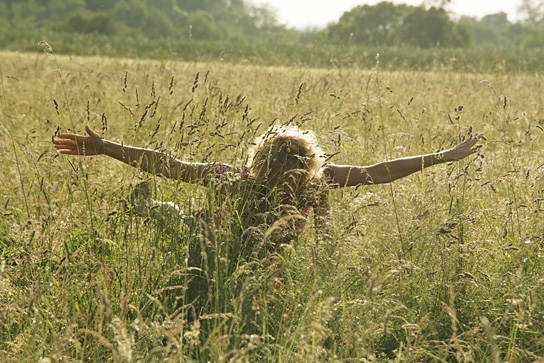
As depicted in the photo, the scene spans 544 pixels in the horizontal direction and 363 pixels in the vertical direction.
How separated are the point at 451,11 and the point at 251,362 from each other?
60071 mm

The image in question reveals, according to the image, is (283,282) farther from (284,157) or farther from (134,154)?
(134,154)

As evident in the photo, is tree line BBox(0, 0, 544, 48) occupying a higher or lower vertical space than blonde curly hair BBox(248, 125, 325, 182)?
higher

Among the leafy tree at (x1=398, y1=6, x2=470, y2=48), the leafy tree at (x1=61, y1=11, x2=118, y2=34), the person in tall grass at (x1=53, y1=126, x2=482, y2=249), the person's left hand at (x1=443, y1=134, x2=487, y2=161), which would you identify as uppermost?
the leafy tree at (x1=398, y1=6, x2=470, y2=48)

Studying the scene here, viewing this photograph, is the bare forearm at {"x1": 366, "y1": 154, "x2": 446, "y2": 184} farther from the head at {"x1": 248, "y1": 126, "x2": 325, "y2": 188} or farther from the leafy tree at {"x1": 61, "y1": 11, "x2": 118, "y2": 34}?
the leafy tree at {"x1": 61, "y1": 11, "x2": 118, "y2": 34}

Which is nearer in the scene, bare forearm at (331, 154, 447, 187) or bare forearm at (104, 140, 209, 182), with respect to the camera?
bare forearm at (104, 140, 209, 182)

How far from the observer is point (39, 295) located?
2365 mm

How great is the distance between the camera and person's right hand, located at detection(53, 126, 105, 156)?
3.05 meters

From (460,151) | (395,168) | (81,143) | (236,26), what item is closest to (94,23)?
(236,26)

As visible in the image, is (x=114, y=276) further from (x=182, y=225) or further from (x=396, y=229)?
(x=396, y=229)

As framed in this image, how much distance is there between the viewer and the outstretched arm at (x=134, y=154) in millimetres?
3032

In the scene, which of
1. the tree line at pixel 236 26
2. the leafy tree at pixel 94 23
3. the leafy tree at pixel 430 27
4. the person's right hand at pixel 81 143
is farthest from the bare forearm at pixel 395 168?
the leafy tree at pixel 94 23

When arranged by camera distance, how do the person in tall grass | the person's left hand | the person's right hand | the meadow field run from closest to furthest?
the meadow field → the person in tall grass → the person's right hand → the person's left hand

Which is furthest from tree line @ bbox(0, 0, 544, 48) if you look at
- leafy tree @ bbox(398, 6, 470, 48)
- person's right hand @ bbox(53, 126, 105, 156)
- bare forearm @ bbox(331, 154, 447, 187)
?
bare forearm @ bbox(331, 154, 447, 187)

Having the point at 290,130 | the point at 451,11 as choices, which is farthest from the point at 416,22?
the point at 290,130
